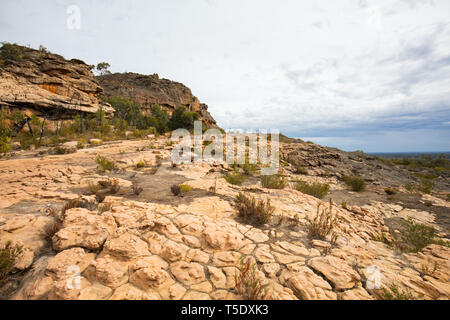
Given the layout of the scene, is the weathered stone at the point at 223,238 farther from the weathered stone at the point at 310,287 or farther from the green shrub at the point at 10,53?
the green shrub at the point at 10,53

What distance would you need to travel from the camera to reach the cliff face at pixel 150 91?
4022 centimetres

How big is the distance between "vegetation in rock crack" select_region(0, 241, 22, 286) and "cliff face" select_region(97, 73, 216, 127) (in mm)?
39322

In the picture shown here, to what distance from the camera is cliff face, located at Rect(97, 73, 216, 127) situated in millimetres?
40219

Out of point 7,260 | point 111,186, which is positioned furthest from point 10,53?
point 7,260

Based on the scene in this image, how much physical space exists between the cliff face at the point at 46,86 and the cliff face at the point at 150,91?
15.6 m

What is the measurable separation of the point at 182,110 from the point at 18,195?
70.8ft

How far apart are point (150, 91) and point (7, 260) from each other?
1951 inches

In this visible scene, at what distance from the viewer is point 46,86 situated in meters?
19.4

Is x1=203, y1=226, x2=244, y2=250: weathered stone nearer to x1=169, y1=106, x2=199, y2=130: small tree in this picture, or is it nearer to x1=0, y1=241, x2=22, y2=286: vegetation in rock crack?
x1=0, y1=241, x2=22, y2=286: vegetation in rock crack

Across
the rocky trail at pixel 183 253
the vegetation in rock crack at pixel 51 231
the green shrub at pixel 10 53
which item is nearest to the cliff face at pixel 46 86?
the green shrub at pixel 10 53

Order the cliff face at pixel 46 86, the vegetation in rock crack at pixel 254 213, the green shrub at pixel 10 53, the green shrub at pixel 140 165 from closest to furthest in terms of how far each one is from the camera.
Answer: the vegetation in rock crack at pixel 254 213 → the green shrub at pixel 140 165 → the cliff face at pixel 46 86 → the green shrub at pixel 10 53

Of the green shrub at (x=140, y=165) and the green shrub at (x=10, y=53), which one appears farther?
the green shrub at (x=10, y=53)

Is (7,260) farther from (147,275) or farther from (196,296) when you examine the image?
(196,296)

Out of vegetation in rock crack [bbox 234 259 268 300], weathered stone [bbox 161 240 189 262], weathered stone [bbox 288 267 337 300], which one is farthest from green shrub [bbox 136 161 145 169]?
weathered stone [bbox 288 267 337 300]
